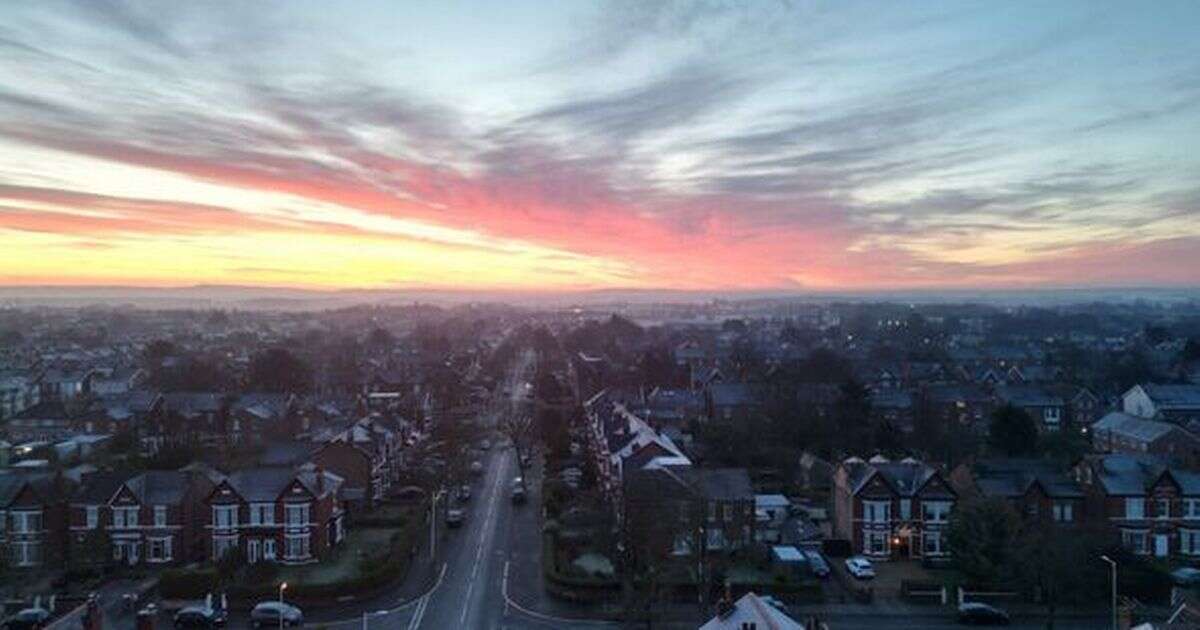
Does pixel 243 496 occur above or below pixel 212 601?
above

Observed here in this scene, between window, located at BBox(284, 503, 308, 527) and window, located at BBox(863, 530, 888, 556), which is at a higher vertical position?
window, located at BBox(284, 503, 308, 527)

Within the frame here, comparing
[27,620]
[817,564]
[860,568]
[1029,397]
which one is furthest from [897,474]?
[1029,397]

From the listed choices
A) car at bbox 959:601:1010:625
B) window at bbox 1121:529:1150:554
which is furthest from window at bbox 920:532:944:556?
car at bbox 959:601:1010:625

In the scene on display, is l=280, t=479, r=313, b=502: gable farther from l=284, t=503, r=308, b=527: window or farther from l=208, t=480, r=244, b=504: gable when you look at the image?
l=208, t=480, r=244, b=504: gable

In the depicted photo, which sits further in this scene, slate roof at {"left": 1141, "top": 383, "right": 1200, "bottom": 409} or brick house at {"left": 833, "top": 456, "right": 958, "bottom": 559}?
slate roof at {"left": 1141, "top": 383, "right": 1200, "bottom": 409}

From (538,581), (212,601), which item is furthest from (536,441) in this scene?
(212,601)

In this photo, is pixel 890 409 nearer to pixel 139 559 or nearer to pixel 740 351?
pixel 740 351
